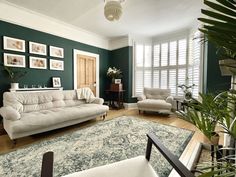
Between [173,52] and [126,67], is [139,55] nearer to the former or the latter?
[126,67]

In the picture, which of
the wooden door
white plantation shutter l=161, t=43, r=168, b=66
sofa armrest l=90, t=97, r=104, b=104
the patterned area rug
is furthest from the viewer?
white plantation shutter l=161, t=43, r=168, b=66

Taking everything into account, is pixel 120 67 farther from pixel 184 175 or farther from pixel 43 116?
pixel 184 175

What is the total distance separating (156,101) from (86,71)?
2.79m

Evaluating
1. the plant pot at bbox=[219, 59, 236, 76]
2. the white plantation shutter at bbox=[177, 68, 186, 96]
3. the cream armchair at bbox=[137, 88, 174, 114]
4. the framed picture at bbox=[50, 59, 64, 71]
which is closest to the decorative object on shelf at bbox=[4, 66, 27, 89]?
the framed picture at bbox=[50, 59, 64, 71]

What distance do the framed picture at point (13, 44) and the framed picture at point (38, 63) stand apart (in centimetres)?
33

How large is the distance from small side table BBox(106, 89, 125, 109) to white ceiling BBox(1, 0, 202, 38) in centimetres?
233

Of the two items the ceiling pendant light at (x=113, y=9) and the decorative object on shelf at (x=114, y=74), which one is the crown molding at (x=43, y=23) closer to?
the decorative object on shelf at (x=114, y=74)

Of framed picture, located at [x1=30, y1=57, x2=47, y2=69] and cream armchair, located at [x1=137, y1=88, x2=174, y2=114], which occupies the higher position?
framed picture, located at [x1=30, y1=57, x2=47, y2=69]

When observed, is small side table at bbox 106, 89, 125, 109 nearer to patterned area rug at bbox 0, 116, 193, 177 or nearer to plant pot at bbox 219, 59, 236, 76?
patterned area rug at bbox 0, 116, 193, 177

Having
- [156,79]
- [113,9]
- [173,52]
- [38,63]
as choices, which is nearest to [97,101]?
[38,63]

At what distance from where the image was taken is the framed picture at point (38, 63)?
372 centimetres

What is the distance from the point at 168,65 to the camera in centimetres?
525

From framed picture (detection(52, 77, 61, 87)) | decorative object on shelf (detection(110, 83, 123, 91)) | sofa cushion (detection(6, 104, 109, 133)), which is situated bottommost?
sofa cushion (detection(6, 104, 109, 133))

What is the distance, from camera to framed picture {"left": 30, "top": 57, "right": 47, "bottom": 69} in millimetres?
3716
